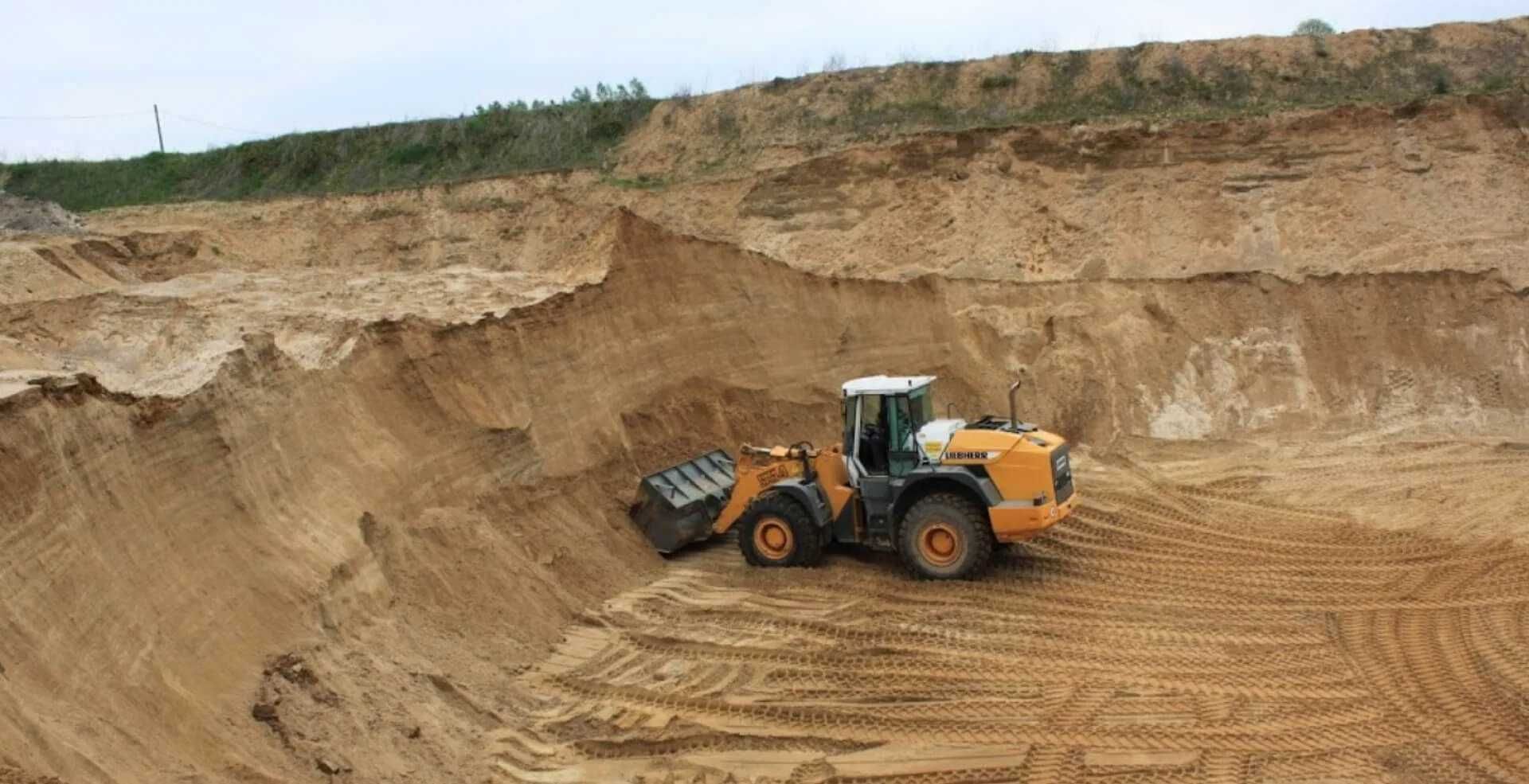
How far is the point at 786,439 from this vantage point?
51.5 ft

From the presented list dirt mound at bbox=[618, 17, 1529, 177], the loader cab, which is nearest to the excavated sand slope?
the loader cab

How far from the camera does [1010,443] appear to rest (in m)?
10.8

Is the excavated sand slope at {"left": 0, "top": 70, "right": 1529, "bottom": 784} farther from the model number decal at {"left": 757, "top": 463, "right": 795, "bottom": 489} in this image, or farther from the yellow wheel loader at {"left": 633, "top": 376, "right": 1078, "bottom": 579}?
the model number decal at {"left": 757, "top": 463, "right": 795, "bottom": 489}

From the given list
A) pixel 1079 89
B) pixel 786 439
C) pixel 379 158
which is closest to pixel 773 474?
pixel 786 439

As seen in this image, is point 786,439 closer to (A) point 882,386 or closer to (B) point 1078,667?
(A) point 882,386

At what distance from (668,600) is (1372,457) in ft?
28.8

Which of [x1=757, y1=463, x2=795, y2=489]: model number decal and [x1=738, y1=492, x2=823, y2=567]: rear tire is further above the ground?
[x1=757, y1=463, x2=795, y2=489]: model number decal

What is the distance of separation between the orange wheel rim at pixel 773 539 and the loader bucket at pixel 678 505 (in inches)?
35.0

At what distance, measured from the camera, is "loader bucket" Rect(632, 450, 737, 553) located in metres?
12.5

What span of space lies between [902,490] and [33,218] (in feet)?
47.4

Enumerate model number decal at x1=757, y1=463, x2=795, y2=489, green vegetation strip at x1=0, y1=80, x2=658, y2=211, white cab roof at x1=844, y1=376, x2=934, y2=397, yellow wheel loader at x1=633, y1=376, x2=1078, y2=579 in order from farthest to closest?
1. green vegetation strip at x1=0, y1=80, x2=658, y2=211
2. model number decal at x1=757, y1=463, x2=795, y2=489
3. white cab roof at x1=844, y1=376, x2=934, y2=397
4. yellow wheel loader at x1=633, y1=376, x2=1078, y2=579

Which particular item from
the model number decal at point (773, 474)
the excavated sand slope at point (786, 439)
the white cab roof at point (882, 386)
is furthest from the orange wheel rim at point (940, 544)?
the model number decal at point (773, 474)

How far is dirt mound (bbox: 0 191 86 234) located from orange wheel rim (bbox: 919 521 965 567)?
13.3 m

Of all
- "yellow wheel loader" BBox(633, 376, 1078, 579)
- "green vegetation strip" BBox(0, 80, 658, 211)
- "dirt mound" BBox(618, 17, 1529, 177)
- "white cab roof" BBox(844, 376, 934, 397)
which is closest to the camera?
"yellow wheel loader" BBox(633, 376, 1078, 579)
